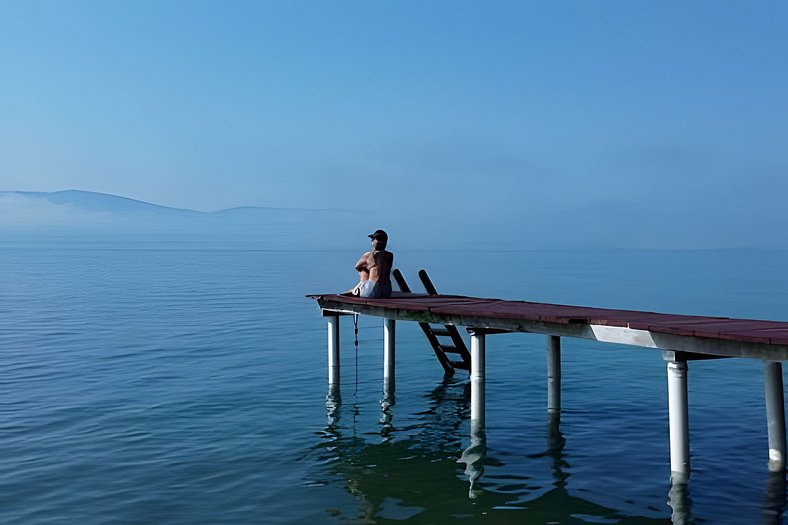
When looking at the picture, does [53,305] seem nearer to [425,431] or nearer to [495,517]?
[425,431]

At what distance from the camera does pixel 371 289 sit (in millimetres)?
18688

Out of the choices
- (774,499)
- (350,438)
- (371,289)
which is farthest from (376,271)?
(774,499)

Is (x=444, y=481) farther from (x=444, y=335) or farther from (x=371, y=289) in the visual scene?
(x=444, y=335)

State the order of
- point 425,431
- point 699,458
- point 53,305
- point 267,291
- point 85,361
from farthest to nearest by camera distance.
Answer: point 267,291
point 53,305
point 85,361
point 425,431
point 699,458

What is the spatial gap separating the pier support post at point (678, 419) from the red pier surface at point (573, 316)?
675 millimetres

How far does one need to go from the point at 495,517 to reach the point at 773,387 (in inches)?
191

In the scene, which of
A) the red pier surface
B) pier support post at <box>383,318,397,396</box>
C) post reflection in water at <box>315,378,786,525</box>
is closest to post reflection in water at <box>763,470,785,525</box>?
post reflection in water at <box>315,378,786,525</box>

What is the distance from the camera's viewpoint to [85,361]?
27062mm

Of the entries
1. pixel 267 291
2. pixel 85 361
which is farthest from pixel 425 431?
pixel 267 291

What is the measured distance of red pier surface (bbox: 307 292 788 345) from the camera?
11.0m

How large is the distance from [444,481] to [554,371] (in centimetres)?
501

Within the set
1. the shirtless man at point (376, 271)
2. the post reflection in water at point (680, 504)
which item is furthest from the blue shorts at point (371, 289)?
the post reflection in water at point (680, 504)

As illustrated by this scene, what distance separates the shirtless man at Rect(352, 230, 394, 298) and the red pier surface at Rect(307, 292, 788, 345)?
30cm

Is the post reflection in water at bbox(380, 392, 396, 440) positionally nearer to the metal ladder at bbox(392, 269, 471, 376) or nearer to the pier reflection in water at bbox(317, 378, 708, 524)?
the pier reflection in water at bbox(317, 378, 708, 524)
